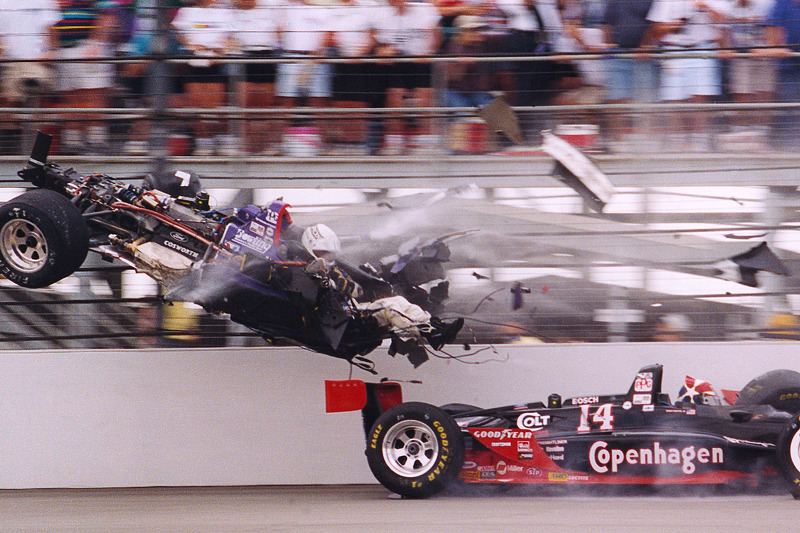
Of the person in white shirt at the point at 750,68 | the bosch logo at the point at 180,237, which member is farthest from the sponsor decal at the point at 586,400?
the bosch logo at the point at 180,237

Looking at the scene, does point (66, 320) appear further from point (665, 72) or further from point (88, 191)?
point (665, 72)

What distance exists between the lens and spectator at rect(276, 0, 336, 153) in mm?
7004

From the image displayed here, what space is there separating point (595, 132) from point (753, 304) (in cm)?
171

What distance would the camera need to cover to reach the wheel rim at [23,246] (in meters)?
5.88

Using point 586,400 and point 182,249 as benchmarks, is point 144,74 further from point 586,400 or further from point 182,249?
point 586,400

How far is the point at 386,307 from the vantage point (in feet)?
19.4

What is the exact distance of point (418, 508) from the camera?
18.0 ft

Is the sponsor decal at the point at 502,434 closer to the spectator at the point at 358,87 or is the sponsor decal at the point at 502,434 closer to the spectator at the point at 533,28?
the spectator at the point at 358,87

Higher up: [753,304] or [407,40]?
[407,40]

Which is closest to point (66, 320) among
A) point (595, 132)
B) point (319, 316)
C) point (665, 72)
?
point (319, 316)

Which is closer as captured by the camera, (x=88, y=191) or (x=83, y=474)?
(x=88, y=191)

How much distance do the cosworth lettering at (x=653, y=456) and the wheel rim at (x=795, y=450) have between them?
1.27ft

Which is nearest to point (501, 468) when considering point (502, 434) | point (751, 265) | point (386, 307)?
point (502, 434)

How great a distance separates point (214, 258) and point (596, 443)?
2.67m
